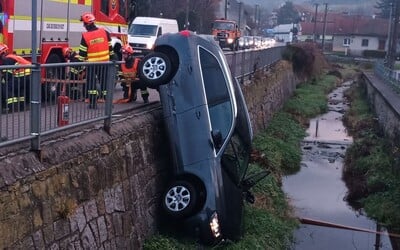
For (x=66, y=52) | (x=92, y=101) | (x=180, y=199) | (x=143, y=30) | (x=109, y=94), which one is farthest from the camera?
(x=143, y=30)

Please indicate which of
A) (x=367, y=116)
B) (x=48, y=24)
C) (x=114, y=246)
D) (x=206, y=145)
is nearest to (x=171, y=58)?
(x=206, y=145)

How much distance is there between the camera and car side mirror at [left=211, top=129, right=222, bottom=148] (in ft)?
27.9

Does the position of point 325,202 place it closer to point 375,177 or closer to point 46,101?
point 375,177

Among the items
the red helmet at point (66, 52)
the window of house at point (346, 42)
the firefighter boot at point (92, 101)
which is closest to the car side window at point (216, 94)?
the firefighter boot at point (92, 101)

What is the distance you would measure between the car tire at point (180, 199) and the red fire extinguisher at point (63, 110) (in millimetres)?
2208

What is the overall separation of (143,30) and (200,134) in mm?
23142

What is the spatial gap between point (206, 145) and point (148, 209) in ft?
3.77

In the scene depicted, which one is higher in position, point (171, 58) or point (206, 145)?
point (171, 58)

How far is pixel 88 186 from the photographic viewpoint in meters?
6.61

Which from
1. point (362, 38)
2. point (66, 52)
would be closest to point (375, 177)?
point (66, 52)

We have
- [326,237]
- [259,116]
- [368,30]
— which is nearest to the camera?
[326,237]

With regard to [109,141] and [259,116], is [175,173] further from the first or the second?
[259,116]

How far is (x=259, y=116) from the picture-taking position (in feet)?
67.4

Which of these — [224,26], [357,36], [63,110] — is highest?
[357,36]
